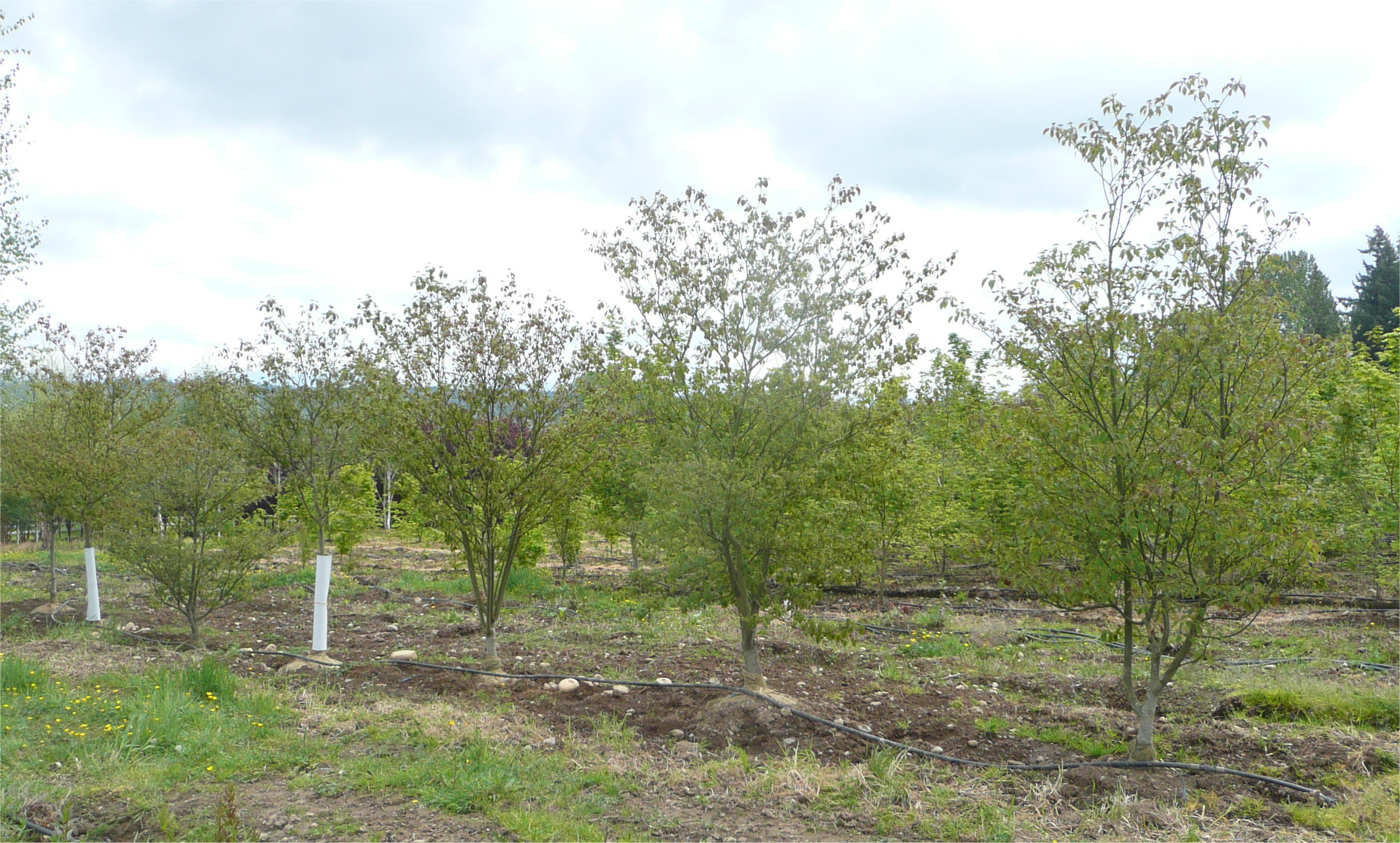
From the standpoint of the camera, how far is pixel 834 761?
550 cm

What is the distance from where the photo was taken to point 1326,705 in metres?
6.74

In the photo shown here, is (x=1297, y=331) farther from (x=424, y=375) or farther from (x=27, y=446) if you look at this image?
(x=27, y=446)

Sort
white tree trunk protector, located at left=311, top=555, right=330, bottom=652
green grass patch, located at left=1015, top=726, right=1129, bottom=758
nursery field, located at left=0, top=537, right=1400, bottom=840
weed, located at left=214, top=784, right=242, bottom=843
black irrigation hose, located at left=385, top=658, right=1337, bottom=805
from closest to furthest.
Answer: weed, located at left=214, top=784, right=242, bottom=843 < nursery field, located at left=0, top=537, right=1400, bottom=840 < black irrigation hose, located at left=385, top=658, right=1337, bottom=805 < green grass patch, located at left=1015, top=726, right=1129, bottom=758 < white tree trunk protector, located at left=311, top=555, right=330, bottom=652

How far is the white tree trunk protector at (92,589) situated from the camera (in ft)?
34.6

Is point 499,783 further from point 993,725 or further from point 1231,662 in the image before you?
point 1231,662

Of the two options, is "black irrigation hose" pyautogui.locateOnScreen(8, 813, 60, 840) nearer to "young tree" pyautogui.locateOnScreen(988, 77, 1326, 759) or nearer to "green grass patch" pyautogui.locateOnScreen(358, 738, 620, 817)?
"green grass patch" pyautogui.locateOnScreen(358, 738, 620, 817)

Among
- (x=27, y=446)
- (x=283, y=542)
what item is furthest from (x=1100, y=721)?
(x=27, y=446)

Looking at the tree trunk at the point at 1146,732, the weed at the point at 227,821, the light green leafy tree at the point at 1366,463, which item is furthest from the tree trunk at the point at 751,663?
the light green leafy tree at the point at 1366,463

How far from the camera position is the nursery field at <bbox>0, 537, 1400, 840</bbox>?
442 cm

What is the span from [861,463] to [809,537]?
2.56ft

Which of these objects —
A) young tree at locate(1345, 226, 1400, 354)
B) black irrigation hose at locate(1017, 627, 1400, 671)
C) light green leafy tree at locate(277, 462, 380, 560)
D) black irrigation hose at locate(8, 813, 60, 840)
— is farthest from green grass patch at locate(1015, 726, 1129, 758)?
young tree at locate(1345, 226, 1400, 354)

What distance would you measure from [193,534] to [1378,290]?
4239 centimetres

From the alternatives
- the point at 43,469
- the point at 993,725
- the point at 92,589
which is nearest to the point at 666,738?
the point at 993,725

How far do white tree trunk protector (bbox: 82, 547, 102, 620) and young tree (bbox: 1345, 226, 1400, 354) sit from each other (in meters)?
40.3
